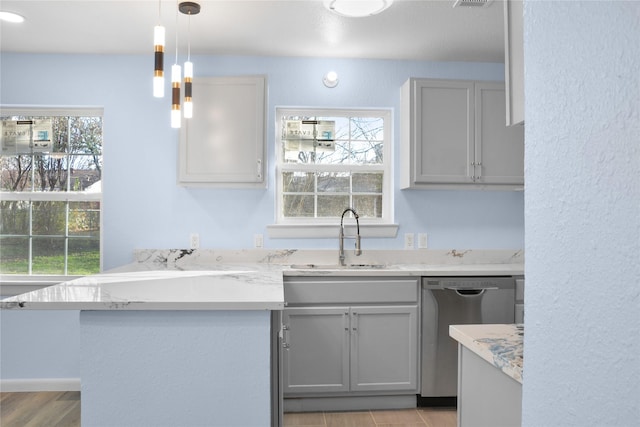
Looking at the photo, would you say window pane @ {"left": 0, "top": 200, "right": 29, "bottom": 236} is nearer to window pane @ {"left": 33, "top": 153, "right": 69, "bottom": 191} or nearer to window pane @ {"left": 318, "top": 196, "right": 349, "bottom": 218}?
window pane @ {"left": 33, "top": 153, "right": 69, "bottom": 191}

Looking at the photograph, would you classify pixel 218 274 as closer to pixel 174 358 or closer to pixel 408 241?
pixel 174 358

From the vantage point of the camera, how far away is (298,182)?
3654 mm

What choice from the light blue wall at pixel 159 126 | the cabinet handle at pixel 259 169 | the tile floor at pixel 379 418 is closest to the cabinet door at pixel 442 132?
the light blue wall at pixel 159 126

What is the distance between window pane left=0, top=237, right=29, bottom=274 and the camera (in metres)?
3.54

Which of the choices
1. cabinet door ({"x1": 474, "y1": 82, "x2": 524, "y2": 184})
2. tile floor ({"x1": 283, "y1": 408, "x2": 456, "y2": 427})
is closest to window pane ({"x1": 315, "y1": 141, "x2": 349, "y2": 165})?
cabinet door ({"x1": 474, "y1": 82, "x2": 524, "y2": 184})

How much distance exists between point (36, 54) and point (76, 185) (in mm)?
991

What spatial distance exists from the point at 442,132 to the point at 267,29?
1.38m

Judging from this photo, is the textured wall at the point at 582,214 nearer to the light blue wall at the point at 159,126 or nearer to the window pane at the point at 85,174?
the light blue wall at the point at 159,126

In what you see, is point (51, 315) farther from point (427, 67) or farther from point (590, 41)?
point (590, 41)

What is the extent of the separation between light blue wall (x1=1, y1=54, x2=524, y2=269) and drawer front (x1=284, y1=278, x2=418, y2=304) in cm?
57

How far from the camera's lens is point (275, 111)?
3561 mm

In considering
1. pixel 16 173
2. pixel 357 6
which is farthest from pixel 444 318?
pixel 16 173

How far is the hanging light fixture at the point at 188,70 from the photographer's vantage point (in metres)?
2.22

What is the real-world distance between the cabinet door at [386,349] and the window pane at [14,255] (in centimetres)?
255
